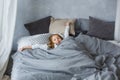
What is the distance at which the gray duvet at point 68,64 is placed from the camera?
1887mm

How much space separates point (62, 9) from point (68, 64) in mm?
1316

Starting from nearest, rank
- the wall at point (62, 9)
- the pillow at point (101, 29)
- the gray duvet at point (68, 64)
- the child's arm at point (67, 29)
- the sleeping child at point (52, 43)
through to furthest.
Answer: the gray duvet at point (68, 64)
the sleeping child at point (52, 43)
the child's arm at point (67, 29)
the pillow at point (101, 29)
the wall at point (62, 9)

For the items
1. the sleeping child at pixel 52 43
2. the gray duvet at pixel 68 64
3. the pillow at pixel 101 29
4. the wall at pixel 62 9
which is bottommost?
the gray duvet at pixel 68 64

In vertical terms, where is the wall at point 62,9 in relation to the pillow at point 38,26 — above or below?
above

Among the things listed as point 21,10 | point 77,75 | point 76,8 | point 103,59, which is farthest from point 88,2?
point 77,75

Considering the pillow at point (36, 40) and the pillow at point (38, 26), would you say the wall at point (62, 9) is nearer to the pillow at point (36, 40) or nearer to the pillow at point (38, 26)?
the pillow at point (38, 26)

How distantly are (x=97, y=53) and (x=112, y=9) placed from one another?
3.11 ft

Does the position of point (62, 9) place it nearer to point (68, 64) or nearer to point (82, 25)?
point (82, 25)

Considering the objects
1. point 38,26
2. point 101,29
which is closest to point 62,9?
point 38,26

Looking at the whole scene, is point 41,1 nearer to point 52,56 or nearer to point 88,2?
point 88,2

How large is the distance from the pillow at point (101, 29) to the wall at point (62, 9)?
0.52 feet

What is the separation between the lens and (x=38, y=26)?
307cm

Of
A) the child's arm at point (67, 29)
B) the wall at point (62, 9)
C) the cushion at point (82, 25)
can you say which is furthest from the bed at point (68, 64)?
the wall at point (62, 9)

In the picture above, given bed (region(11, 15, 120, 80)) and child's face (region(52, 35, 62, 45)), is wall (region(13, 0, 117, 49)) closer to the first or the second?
child's face (region(52, 35, 62, 45))
